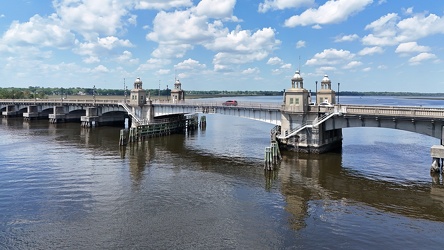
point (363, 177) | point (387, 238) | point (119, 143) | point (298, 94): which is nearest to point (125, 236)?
point (387, 238)

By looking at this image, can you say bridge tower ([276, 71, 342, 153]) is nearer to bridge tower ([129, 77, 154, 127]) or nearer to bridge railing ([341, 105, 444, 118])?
bridge railing ([341, 105, 444, 118])

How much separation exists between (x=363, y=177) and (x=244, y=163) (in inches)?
579

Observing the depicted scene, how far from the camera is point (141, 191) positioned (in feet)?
108

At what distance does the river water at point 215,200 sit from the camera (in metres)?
22.9

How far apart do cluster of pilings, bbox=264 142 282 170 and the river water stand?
3.37ft

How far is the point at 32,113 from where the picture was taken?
342 ft

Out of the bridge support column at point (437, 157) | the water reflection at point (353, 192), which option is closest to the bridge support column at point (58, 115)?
the water reflection at point (353, 192)

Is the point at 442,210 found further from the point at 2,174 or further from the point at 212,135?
the point at 212,135

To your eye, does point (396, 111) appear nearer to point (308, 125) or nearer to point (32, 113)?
point (308, 125)

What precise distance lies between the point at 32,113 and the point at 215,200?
92.5 m

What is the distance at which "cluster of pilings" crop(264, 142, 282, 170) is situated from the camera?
4231 centimetres

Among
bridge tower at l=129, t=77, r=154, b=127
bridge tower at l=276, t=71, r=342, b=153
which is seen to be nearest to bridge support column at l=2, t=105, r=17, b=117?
bridge tower at l=129, t=77, r=154, b=127

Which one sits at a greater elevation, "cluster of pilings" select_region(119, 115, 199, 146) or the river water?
"cluster of pilings" select_region(119, 115, 199, 146)

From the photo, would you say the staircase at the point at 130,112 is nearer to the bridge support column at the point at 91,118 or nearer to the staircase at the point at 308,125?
the bridge support column at the point at 91,118
